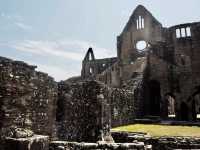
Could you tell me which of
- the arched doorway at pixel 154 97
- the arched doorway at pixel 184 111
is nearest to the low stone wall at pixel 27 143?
the arched doorway at pixel 154 97

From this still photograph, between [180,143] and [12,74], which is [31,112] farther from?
[180,143]

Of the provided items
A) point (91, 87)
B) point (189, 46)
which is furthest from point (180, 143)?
point (189, 46)

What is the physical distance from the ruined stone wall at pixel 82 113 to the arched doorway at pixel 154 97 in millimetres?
15449

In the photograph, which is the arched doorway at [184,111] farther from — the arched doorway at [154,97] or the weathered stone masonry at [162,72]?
the arched doorway at [154,97]

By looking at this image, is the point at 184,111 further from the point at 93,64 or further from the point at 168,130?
the point at 93,64

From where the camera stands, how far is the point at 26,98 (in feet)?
31.4

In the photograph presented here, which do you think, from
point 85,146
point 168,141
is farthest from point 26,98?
point 168,141

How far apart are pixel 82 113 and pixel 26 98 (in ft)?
13.6

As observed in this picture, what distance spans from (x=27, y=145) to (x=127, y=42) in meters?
38.0

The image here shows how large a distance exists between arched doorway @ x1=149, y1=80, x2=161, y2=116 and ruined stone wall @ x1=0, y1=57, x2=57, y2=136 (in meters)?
18.7

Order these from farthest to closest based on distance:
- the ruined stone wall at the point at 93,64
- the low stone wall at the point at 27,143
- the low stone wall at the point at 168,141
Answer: the ruined stone wall at the point at 93,64, the low stone wall at the point at 168,141, the low stone wall at the point at 27,143

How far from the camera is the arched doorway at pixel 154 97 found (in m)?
28.6

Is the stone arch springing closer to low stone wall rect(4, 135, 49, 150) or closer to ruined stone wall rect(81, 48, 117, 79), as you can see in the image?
ruined stone wall rect(81, 48, 117, 79)

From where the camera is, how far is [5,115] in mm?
8617
